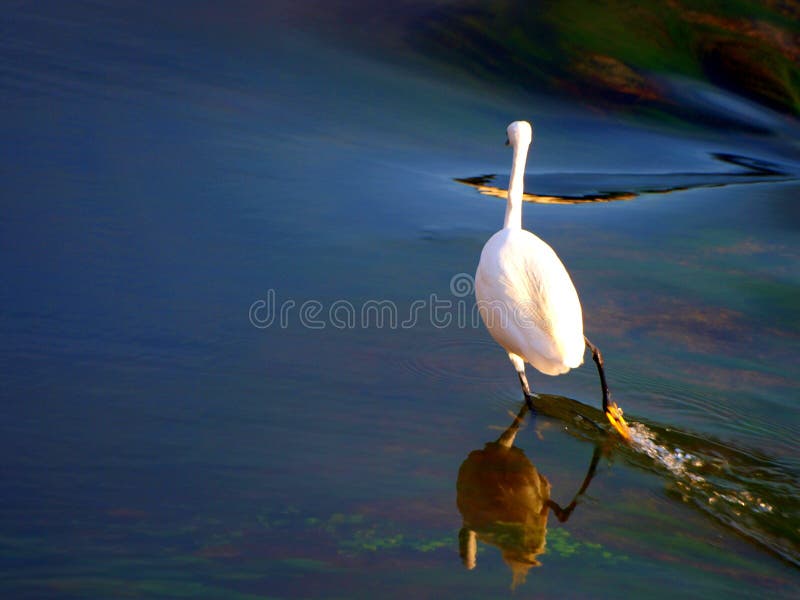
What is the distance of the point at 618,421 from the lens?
419 centimetres

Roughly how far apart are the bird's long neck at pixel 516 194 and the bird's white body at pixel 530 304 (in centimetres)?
23

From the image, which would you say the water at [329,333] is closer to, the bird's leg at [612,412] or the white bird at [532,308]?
the bird's leg at [612,412]

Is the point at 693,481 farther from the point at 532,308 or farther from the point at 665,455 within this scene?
the point at 532,308

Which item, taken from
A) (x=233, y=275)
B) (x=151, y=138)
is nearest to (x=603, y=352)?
(x=233, y=275)

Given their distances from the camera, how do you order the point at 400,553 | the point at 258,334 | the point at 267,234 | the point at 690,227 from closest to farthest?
1. the point at 400,553
2. the point at 258,334
3. the point at 267,234
4. the point at 690,227

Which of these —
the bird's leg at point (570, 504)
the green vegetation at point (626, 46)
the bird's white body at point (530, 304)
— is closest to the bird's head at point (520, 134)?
the bird's white body at point (530, 304)

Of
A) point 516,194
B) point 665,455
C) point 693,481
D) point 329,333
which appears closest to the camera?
point 693,481

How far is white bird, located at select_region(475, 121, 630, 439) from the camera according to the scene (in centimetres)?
420

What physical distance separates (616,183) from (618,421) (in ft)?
13.8

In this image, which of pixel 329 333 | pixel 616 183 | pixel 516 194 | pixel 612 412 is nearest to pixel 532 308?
pixel 612 412

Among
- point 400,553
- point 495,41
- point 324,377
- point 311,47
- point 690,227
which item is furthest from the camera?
point 495,41

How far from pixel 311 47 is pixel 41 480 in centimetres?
650

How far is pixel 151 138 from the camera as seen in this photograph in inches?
279

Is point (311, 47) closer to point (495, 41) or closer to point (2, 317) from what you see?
point (495, 41)
